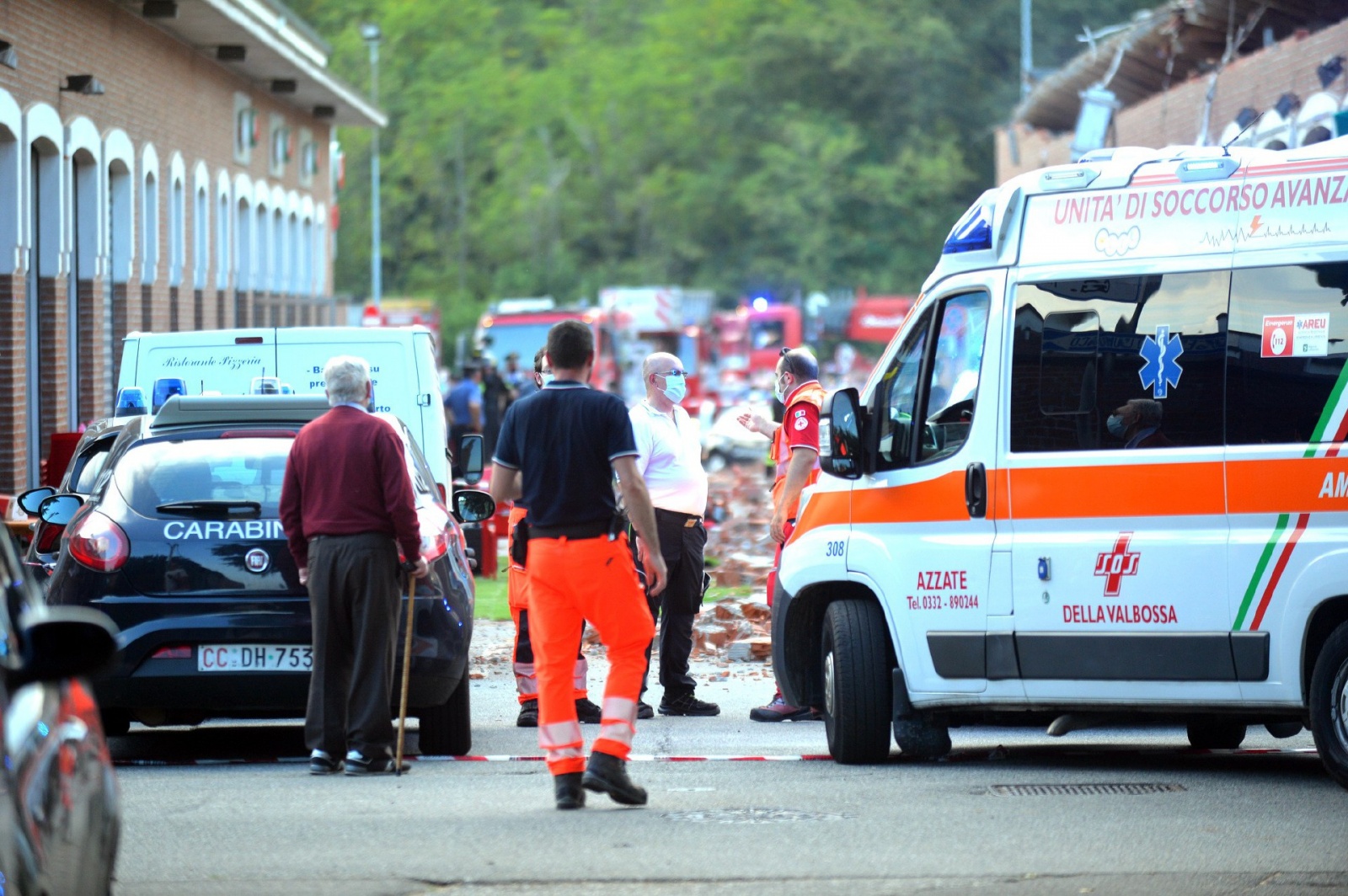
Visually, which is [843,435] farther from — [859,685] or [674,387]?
[674,387]

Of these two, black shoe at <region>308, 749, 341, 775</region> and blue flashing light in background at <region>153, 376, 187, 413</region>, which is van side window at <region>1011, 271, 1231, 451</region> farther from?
blue flashing light in background at <region>153, 376, 187, 413</region>

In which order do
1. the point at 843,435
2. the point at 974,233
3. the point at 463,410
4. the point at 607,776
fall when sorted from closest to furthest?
the point at 607,776, the point at 974,233, the point at 843,435, the point at 463,410

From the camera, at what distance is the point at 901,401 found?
855 cm

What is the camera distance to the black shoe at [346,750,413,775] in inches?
323

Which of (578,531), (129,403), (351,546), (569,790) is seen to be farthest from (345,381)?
(129,403)

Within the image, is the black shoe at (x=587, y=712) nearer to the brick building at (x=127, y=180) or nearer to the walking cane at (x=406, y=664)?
the walking cane at (x=406, y=664)

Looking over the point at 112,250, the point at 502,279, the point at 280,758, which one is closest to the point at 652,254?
the point at 502,279

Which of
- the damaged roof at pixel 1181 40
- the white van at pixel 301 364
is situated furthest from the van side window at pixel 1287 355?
the damaged roof at pixel 1181 40

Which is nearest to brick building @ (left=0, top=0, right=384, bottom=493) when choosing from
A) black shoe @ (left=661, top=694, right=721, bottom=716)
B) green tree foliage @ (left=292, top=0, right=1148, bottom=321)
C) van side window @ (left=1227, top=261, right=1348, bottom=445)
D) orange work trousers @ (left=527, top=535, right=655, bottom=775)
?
black shoe @ (left=661, top=694, right=721, bottom=716)

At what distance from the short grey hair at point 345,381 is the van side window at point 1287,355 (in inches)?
133

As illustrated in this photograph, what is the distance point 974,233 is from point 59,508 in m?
4.45

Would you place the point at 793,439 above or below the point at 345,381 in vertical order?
below

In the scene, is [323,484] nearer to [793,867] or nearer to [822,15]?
[793,867]

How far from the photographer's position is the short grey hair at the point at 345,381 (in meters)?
8.13
